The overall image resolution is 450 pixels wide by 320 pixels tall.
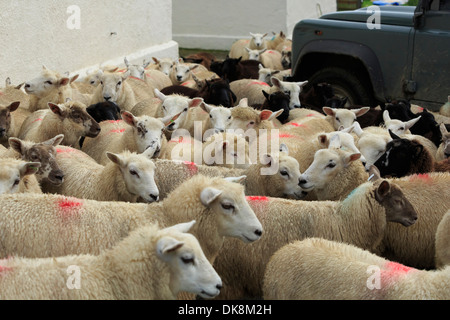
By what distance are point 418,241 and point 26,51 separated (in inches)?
258

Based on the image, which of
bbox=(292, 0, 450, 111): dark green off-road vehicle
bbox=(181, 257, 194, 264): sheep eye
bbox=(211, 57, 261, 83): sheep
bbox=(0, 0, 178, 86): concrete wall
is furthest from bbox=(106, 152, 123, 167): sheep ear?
bbox=(211, 57, 261, 83): sheep

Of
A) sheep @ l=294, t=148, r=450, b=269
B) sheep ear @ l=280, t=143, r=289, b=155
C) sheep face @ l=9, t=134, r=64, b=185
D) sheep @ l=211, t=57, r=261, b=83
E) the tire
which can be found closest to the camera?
sheep @ l=294, t=148, r=450, b=269

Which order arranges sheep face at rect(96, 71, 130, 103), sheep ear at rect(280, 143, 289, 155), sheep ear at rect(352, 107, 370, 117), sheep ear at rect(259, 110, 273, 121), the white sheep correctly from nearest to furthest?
sheep ear at rect(280, 143, 289, 155), sheep ear at rect(259, 110, 273, 121), sheep ear at rect(352, 107, 370, 117), sheep face at rect(96, 71, 130, 103), the white sheep

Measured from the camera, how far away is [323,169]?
5.66 m

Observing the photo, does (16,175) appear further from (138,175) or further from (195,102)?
(195,102)

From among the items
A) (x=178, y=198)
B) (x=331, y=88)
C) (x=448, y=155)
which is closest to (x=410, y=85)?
(x=331, y=88)

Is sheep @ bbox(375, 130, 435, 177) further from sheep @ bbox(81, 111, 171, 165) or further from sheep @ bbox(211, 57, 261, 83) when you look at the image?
sheep @ bbox(211, 57, 261, 83)

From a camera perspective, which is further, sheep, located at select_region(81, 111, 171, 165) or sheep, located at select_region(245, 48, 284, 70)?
sheep, located at select_region(245, 48, 284, 70)

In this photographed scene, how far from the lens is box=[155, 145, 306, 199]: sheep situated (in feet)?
19.0

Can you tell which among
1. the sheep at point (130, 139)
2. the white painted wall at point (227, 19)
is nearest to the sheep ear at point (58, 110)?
the sheep at point (130, 139)

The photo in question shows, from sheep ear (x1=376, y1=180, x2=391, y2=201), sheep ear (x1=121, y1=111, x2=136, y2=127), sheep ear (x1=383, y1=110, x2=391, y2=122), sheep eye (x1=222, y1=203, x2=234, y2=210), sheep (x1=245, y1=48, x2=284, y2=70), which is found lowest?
sheep (x1=245, y1=48, x2=284, y2=70)

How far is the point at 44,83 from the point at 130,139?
217 cm

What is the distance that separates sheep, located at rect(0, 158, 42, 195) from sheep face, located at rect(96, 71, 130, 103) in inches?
138

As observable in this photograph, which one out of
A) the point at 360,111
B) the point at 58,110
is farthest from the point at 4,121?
the point at 360,111
